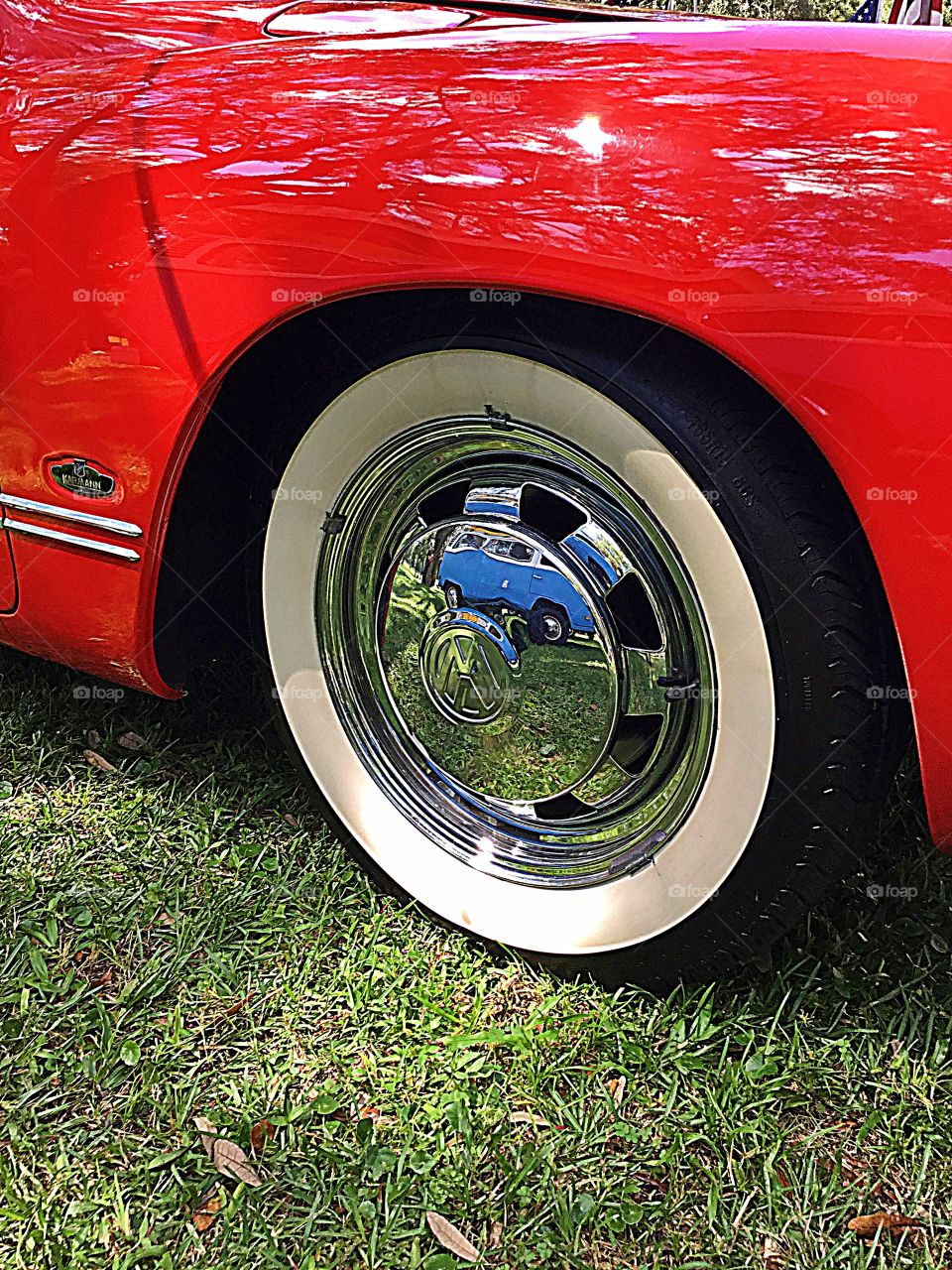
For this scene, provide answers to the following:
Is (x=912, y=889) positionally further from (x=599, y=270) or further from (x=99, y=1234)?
(x=99, y=1234)

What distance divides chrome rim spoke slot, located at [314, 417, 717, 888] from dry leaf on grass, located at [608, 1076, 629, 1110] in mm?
283

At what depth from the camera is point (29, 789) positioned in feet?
7.62

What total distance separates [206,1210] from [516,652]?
861 millimetres

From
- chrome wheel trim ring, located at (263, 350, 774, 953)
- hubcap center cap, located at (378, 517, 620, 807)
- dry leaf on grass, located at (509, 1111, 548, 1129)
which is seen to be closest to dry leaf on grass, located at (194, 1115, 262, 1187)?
dry leaf on grass, located at (509, 1111, 548, 1129)

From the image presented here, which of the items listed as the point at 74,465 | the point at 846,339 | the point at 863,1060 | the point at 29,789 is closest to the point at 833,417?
the point at 846,339

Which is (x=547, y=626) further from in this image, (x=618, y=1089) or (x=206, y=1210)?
(x=206, y=1210)

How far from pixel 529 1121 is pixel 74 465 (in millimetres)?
1230

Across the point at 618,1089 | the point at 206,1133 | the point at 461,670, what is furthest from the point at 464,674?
the point at 206,1133

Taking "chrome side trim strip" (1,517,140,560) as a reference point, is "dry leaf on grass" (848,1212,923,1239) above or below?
below

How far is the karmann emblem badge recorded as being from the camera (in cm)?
187

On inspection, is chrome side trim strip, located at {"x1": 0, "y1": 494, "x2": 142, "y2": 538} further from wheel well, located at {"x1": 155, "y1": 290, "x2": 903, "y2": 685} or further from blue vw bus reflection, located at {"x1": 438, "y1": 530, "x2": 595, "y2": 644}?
blue vw bus reflection, located at {"x1": 438, "y1": 530, "x2": 595, "y2": 644}

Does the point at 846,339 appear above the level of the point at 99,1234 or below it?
above

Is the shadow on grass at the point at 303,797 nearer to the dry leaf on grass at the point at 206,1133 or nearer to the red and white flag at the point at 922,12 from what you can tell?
the dry leaf on grass at the point at 206,1133

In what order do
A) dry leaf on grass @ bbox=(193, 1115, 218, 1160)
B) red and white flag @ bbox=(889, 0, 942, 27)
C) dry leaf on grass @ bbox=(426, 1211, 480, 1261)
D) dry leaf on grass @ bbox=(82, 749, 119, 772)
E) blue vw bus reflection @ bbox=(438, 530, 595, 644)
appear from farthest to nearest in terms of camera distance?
red and white flag @ bbox=(889, 0, 942, 27)
dry leaf on grass @ bbox=(82, 749, 119, 772)
blue vw bus reflection @ bbox=(438, 530, 595, 644)
dry leaf on grass @ bbox=(193, 1115, 218, 1160)
dry leaf on grass @ bbox=(426, 1211, 480, 1261)
